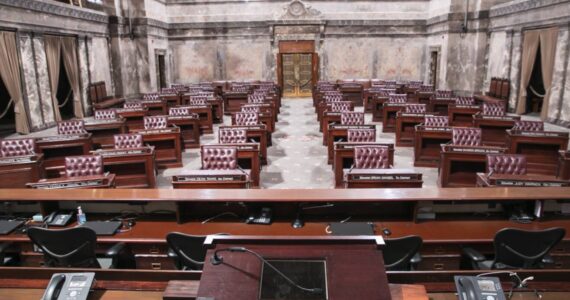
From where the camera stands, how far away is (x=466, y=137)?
7.63 metres

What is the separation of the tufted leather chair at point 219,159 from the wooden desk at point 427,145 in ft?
13.1

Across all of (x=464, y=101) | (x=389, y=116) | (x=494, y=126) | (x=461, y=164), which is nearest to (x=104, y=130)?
(x=389, y=116)

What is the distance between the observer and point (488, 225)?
407 centimetres

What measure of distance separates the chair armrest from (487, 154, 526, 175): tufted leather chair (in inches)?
101

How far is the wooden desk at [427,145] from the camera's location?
328 inches

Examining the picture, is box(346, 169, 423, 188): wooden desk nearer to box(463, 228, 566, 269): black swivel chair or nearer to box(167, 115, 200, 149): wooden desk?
box(463, 228, 566, 269): black swivel chair

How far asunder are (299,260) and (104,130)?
28.9 feet

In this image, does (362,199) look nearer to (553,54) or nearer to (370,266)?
(370,266)

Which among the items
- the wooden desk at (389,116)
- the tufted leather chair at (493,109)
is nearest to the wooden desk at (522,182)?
the tufted leather chair at (493,109)

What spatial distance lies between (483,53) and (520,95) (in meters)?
3.11

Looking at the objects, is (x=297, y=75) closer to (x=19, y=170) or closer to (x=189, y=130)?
(x=189, y=130)

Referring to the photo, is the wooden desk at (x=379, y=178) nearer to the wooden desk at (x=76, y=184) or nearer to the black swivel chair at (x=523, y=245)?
the black swivel chair at (x=523, y=245)

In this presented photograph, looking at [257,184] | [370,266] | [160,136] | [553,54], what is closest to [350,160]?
[257,184]

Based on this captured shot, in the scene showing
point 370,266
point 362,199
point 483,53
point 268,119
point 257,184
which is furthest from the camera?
point 483,53
